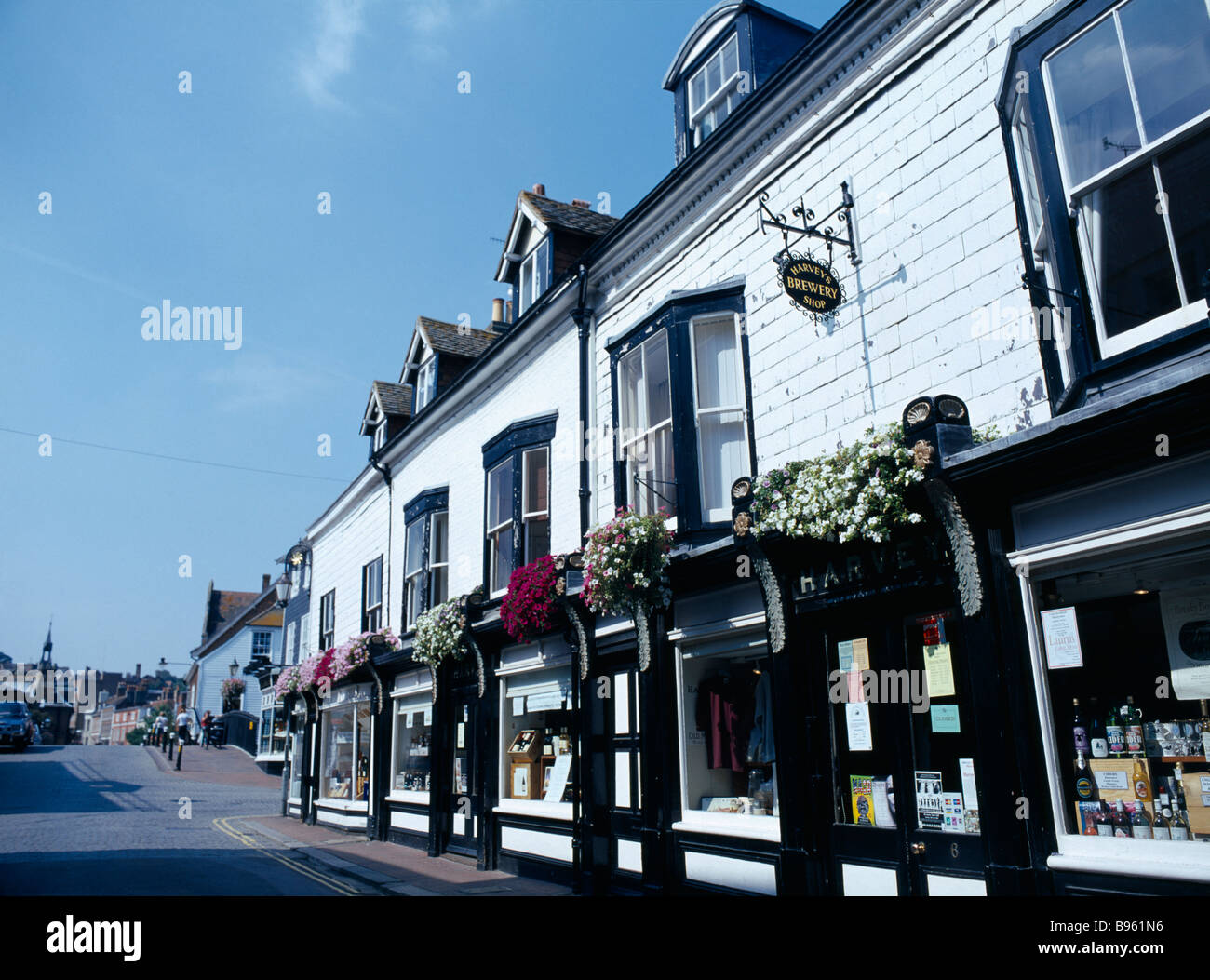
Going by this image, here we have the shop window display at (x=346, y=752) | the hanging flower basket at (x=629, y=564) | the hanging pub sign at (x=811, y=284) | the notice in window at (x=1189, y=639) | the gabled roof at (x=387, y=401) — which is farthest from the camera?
the gabled roof at (x=387, y=401)

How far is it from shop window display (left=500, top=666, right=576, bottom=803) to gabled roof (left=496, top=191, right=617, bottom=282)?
7429 mm

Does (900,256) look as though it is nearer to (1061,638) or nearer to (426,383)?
(1061,638)

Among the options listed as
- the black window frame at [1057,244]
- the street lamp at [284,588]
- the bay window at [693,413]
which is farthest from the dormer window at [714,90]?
the street lamp at [284,588]

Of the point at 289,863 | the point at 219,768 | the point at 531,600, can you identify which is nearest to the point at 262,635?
the point at 219,768

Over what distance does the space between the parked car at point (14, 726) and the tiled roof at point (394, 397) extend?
91.3 feet

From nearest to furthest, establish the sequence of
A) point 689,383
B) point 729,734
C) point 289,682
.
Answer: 1. point 729,734
2. point 689,383
3. point 289,682

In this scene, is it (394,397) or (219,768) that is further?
(219,768)

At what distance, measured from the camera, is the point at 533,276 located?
596 inches

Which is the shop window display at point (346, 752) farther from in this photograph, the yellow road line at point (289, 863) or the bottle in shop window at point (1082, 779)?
the bottle in shop window at point (1082, 779)

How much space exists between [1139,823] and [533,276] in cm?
1222

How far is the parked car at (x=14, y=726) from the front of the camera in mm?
37031

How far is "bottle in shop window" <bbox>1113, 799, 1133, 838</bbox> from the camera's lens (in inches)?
217
